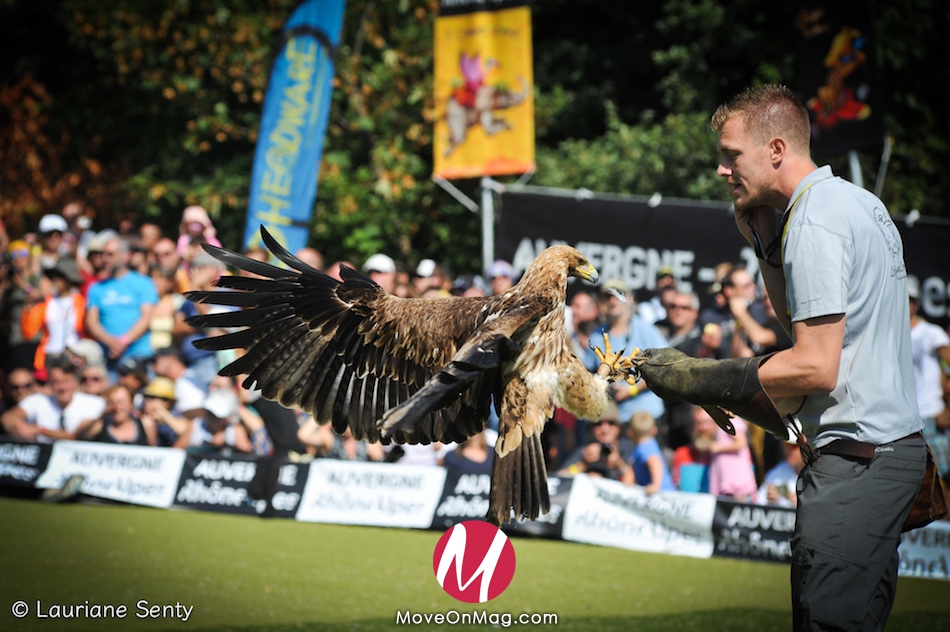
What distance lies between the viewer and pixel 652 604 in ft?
19.3

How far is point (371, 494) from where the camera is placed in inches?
311

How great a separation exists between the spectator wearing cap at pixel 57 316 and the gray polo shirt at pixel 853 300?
870 cm

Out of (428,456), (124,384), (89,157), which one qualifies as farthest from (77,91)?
(428,456)

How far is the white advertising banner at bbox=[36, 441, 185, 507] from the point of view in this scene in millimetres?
8344

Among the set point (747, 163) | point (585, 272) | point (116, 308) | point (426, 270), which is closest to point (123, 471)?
point (116, 308)

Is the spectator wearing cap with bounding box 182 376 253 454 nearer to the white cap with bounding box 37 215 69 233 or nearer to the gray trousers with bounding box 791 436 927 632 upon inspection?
the white cap with bounding box 37 215 69 233

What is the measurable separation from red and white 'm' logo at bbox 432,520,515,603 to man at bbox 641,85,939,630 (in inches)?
47.1

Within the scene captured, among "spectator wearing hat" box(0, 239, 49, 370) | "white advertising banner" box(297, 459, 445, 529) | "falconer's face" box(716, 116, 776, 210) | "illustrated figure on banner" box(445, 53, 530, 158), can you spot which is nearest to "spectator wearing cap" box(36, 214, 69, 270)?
"spectator wearing hat" box(0, 239, 49, 370)

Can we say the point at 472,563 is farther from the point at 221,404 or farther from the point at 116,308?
the point at 116,308

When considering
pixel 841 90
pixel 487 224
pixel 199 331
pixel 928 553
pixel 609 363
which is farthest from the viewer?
pixel 841 90

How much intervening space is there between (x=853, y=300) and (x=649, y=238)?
7.04 metres

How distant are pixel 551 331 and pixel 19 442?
6.23 meters

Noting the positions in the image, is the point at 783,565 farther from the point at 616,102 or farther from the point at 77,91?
the point at 77,91

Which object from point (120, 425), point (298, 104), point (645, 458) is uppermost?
point (298, 104)
